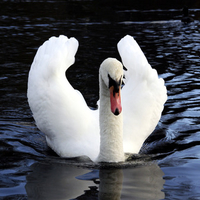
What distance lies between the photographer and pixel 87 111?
6629 mm

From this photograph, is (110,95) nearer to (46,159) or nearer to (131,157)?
(131,157)

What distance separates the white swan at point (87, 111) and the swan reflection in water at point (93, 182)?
23 centimetres

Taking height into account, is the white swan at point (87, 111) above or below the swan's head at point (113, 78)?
below

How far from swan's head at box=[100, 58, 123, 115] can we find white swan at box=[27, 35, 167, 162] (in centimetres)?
52

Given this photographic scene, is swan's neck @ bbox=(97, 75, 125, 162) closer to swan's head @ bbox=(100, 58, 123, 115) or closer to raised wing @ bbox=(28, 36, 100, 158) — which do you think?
raised wing @ bbox=(28, 36, 100, 158)

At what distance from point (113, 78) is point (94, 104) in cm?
364

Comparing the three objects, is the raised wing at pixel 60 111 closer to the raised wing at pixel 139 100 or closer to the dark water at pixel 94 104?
the dark water at pixel 94 104

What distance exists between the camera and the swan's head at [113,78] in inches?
197

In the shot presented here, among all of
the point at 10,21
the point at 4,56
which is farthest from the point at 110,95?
the point at 10,21

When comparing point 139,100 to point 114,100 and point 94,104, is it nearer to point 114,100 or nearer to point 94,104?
point 114,100

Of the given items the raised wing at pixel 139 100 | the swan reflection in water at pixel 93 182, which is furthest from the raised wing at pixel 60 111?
the raised wing at pixel 139 100

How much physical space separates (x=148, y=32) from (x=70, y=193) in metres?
12.3

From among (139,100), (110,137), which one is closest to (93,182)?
(110,137)

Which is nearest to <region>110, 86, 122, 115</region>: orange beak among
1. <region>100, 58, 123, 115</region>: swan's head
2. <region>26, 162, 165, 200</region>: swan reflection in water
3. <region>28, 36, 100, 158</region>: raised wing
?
<region>100, 58, 123, 115</region>: swan's head
